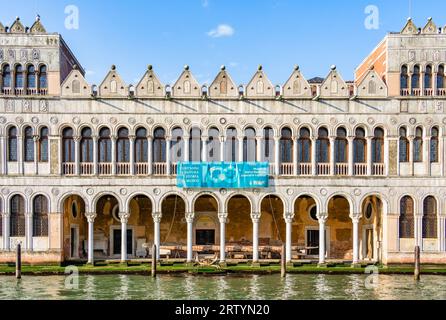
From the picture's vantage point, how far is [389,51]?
105 ft

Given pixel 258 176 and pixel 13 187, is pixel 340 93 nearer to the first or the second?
pixel 258 176

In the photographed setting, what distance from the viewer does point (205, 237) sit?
118 feet

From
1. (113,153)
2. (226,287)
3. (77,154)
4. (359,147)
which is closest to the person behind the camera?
(226,287)

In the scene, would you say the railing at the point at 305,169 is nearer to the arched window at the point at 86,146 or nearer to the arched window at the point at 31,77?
the arched window at the point at 86,146

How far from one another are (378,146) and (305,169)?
4.28m

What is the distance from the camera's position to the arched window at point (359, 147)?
3231 cm

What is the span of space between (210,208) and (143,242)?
181 inches

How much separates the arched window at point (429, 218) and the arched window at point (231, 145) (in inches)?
426

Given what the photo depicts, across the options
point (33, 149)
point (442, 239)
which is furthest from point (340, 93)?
point (33, 149)

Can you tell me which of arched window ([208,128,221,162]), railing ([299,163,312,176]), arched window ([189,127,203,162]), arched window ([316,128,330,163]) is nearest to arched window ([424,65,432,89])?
arched window ([316,128,330,163])

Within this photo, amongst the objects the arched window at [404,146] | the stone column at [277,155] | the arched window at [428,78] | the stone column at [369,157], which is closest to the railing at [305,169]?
the stone column at [277,155]

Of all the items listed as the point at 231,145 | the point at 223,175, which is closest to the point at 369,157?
the point at 231,145

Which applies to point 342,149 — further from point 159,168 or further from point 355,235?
point 159,168

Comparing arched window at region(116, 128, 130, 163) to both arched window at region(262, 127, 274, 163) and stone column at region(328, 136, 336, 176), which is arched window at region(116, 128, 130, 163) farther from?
stone column at region(328, 136, 336, 176)
